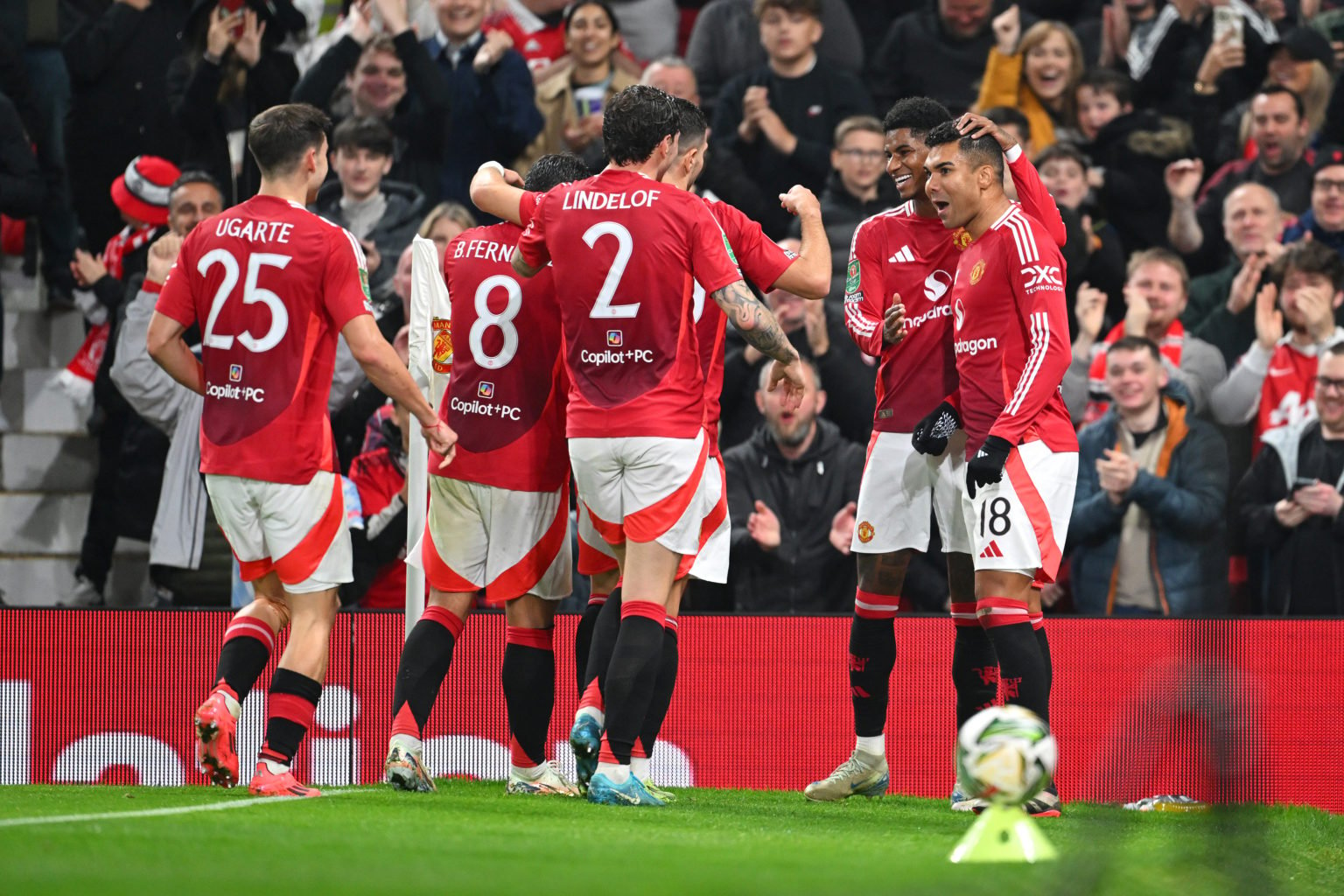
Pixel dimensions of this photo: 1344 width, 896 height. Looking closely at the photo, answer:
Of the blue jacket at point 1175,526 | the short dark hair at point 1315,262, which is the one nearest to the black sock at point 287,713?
the blue jacket at point 1175,526

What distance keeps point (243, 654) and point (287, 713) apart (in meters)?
0.33

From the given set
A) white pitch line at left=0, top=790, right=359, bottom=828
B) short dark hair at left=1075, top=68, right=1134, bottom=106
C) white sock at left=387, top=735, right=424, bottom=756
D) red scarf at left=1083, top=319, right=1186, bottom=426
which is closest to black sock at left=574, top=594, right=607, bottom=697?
white sock at left=387, top=735, right=424, bottom=756

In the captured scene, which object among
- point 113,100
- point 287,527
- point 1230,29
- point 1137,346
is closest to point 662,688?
point 287,527

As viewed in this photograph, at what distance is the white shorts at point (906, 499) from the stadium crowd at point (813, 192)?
2.43 meters

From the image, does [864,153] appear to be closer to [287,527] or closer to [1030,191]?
[1030,191]

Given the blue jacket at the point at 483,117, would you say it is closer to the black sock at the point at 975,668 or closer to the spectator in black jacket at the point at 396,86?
the spectator in black jacket at the point at 396,86

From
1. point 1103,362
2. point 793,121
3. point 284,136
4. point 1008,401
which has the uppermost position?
point 793,121

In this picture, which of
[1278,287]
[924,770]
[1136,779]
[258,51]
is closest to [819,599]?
[924,770]

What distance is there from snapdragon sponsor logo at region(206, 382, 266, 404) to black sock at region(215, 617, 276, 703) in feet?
2.89

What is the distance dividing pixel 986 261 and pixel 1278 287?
430cm

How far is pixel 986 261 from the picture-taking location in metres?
6.73

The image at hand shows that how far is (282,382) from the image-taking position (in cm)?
649

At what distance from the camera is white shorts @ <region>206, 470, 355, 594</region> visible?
6512 millimetres

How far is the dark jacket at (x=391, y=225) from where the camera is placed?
10.8 meters
